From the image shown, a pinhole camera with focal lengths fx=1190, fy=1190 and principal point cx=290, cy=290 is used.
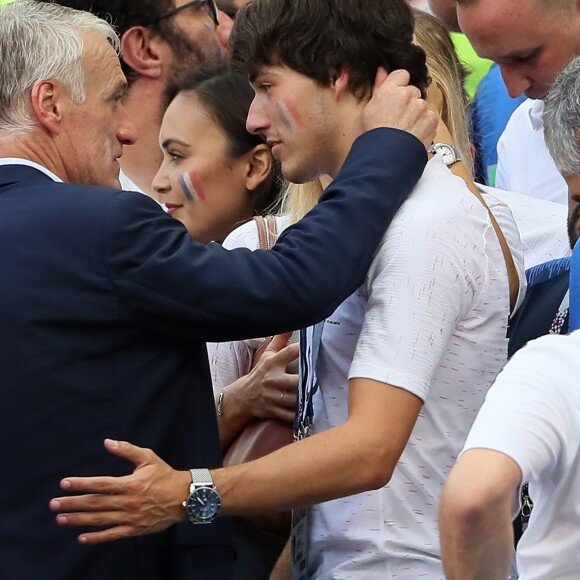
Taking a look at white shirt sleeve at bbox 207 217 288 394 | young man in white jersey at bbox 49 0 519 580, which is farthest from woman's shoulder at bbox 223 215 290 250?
young man in white jersey at bbox 49 0 519 580

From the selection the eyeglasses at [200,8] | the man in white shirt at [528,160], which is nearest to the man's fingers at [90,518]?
the man in white shirt at [528,160]

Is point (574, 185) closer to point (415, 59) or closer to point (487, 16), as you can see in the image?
point (415, 59)

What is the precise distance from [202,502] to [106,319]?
355 mm

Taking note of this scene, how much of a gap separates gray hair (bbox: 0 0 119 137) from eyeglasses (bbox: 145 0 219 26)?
61.9 inches

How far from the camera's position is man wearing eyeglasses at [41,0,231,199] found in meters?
3.89

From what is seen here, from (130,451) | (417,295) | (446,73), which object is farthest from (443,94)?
(130,451)

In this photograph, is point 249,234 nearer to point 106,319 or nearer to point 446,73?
point 446,73

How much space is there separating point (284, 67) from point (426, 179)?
361 mm

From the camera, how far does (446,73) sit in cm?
315

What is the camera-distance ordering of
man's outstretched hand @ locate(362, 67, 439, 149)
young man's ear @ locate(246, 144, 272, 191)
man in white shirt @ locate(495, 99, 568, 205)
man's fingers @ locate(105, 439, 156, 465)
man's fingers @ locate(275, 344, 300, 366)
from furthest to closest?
man in white shirt @ locate(495, 99, 568, 205)
young man's ear @ locate(246, 144, 272, 191)
man's fingers @ locate(275, 344, 300, 366)
man's outstretched hand @ locate(362, 67, 439, 149)
man's fingers @ locate(105, 439, 156, 465)

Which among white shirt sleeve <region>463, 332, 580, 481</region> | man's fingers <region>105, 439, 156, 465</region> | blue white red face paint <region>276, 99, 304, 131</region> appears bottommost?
man's fingers <region>105, 439, 156, 465</region>

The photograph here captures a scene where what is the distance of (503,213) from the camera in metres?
2.58

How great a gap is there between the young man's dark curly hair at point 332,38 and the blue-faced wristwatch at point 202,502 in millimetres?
818

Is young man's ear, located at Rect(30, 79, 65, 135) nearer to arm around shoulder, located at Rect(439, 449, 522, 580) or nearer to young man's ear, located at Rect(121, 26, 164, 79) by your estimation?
arm around shoulder, located at Rect(439, 449, 522, 580)
